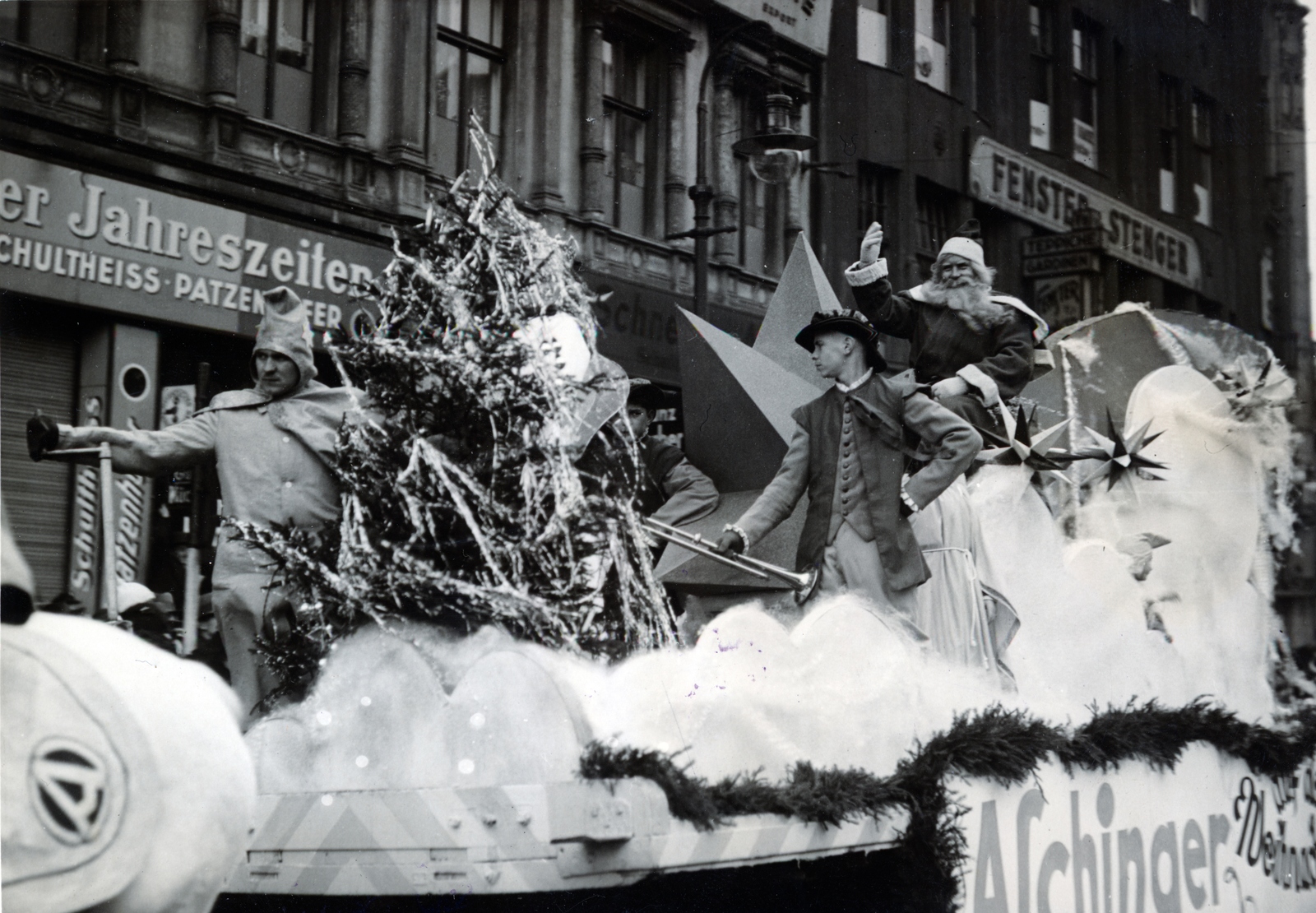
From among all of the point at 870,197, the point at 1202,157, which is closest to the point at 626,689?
the point at 870,197

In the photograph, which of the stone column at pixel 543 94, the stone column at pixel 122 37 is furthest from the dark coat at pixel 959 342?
the stone column at pixel 122 37

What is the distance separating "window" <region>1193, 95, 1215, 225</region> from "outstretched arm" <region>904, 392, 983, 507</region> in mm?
2121

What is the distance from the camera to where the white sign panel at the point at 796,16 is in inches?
150

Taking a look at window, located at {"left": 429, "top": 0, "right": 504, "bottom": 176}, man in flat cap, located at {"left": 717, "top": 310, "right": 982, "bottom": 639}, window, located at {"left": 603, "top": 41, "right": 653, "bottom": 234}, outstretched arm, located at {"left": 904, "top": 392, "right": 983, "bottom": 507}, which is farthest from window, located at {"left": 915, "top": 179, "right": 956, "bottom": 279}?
window, located at {"left": 429, "top": 0, "right": 504, "bottom": 176}

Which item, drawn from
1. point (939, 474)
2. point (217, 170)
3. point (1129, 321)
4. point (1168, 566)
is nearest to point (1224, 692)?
point (1168, 566)

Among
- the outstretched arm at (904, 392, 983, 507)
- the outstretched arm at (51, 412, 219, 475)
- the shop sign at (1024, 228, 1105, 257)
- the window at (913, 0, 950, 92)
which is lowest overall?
the outstretched arm at (51, 412, 219, 475)

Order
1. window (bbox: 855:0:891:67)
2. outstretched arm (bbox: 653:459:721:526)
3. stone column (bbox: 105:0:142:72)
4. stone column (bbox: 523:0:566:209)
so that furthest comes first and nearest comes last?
window (bbox: 855:0:891:67)
outstretched arm (bbox: 653:459:721:526)
stone column (bbox: 523:0:566:209)
stone column (bbox: 105:0:142:72)

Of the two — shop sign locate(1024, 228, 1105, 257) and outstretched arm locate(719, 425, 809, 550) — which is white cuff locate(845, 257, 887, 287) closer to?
outstretched arm locate(719, 425, 809, 550)

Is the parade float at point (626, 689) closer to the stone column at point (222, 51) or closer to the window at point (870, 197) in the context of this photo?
the window at point (870, 197)

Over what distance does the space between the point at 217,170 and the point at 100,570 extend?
0.65m

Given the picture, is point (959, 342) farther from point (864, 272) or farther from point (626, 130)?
point (626, 130)

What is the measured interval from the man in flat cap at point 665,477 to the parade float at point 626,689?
0.16 ft

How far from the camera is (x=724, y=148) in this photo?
3.66 metres

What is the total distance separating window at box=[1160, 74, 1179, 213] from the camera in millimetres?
5488
